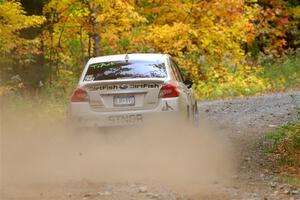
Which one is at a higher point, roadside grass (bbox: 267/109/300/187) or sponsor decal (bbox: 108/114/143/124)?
sponsor decal (bbox: 108/114/143/124)

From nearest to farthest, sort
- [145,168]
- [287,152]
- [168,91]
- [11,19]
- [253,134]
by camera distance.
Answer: [145,168] → [168,91] → [287,152] → [253,134] → [11,19]

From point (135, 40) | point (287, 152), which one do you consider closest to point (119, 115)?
point (287, 152)

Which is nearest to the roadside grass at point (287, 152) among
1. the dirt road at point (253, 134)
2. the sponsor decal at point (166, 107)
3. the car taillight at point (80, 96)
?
the dirt road at point (253, 134)

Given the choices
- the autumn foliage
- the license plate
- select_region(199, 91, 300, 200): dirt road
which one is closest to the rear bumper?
the license plate

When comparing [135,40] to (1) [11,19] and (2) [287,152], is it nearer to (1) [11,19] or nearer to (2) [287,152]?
(1) [11,19]

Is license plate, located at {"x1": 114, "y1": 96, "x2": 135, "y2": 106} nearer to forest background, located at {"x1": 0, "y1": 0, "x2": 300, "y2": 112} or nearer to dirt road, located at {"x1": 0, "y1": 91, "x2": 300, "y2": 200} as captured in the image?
dirt road, located at {"x1": 0, "y1": 91, "x2": 300, "y2": 200}

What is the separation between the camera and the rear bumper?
9.02 metres

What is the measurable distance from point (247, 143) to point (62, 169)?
3871 mm

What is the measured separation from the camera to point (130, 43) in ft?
68.6

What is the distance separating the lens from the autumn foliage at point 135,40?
711 inches

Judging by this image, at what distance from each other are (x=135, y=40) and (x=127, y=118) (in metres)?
11.8

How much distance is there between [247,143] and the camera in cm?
1116

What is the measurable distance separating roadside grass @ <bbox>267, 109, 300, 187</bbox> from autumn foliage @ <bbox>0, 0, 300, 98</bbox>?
7.14 meters

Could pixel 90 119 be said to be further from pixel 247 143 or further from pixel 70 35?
pixel 70 35
